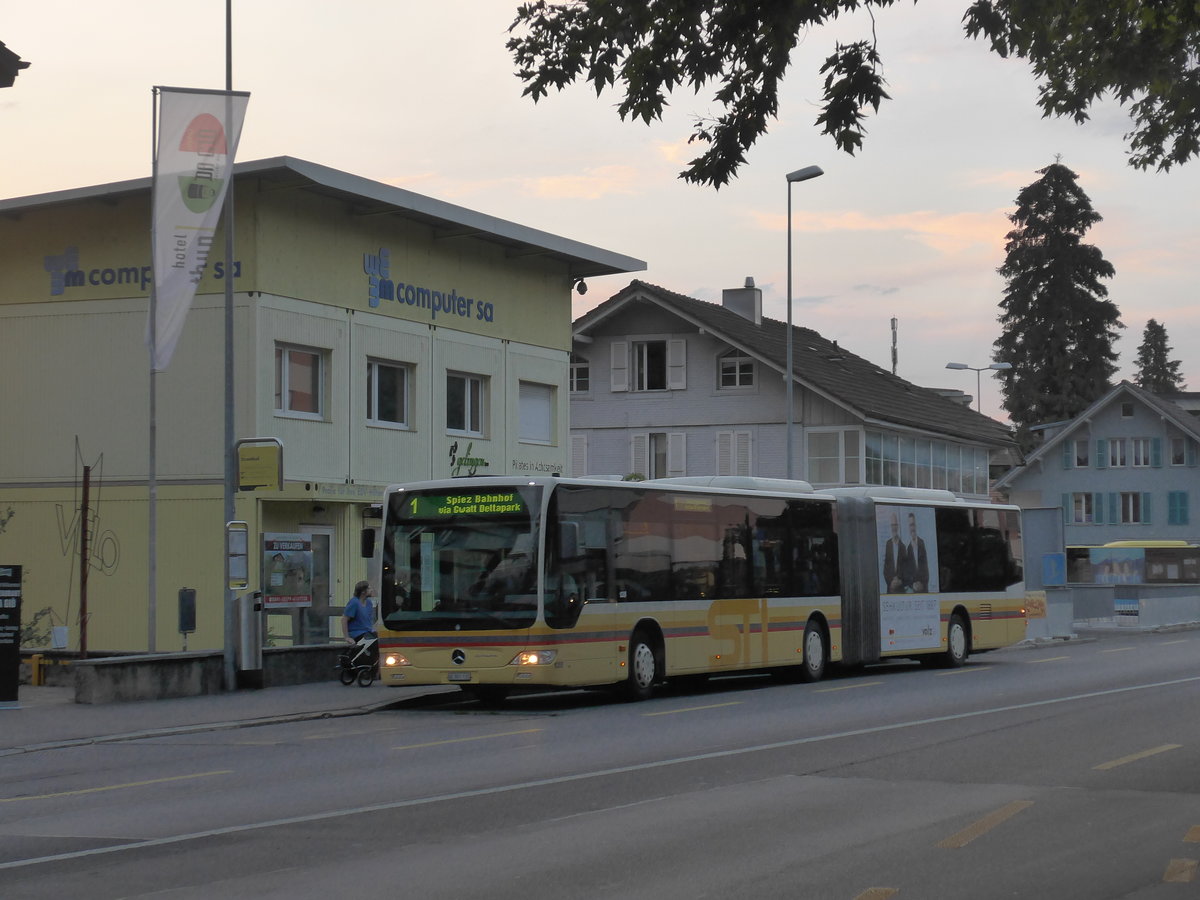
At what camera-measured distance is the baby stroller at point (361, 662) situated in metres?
24.0

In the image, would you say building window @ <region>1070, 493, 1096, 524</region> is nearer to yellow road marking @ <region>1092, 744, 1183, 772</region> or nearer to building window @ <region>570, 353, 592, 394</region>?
building window @ <region>570, 353, 592, 394</region>

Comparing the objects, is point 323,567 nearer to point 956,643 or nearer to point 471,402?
point 471,402

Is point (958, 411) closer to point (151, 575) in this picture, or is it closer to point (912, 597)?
point (912, 597)

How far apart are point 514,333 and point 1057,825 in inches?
971

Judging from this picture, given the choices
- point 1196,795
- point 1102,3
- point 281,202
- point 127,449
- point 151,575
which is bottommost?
point 1196,795

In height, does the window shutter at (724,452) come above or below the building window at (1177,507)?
above

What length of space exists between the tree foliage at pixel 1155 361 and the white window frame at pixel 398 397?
117 meters

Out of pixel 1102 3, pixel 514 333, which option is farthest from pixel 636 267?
pixel 1102 3

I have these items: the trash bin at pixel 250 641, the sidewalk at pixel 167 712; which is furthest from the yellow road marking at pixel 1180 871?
the trash bin at pixel 250 641

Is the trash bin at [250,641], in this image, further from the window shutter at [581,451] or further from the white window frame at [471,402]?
the window shutter at [581,451]

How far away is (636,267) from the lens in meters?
36.5

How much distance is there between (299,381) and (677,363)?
109 feet

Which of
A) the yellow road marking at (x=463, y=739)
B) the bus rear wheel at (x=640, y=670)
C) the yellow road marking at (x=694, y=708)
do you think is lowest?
the yellow road marking at (x=694, y=708)

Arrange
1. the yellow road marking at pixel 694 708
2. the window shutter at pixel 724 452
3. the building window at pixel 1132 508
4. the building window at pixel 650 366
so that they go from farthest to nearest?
the building window at pixel 1132 508
the building window at pixel 650 366
the window shutter at pixel 724 452
the yellow road marking at pixel 694 708
